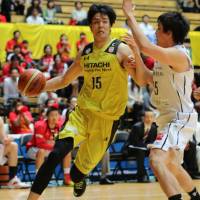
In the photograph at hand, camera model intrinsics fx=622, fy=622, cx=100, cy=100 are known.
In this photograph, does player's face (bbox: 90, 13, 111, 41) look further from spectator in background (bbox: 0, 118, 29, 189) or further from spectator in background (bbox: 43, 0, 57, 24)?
spectator in background (bbox: 43, 0, 57, 24)

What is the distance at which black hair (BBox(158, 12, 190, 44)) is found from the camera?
5.98 metres

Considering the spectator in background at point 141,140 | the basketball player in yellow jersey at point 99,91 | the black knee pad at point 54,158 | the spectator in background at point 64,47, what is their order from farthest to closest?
the spectator in background at point 64,47, the spectator in background at point 141,140, the basketball player in yellow jersey at point 99,91, the black knee pad at point 54,158

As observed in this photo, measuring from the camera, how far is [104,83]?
668 centimetres

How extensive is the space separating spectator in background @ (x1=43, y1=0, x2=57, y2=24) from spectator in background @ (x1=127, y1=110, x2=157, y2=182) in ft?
24.4

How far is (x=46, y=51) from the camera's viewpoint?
1655 centimetres

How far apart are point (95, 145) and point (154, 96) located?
0.98m

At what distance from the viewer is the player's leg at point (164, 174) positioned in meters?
5.68

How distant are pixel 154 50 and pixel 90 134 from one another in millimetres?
1524

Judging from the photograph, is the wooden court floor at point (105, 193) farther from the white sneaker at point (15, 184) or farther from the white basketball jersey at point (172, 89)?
the white basketball jersey at point (172, 89)

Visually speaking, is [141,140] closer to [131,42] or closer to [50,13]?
[131,42]

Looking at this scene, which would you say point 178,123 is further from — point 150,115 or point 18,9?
point 18,9

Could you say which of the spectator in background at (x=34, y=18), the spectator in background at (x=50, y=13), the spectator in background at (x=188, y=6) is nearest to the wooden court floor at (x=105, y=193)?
the spectator in background at (x=34, y=18)

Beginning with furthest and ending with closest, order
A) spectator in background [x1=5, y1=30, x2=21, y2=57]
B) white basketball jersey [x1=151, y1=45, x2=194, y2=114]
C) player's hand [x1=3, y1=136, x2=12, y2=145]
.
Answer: spectator in background [x1=5, y1=30, x2=21, y2=57]
player's hand [x1=3, y1=136, x2=12, y2=145]
white basketball jersey [x1=151, y1=45, x2=194, y2=114]

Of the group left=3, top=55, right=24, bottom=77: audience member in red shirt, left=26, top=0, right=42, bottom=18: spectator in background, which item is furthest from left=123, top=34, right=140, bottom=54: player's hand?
left=26, top=0, right=42, bottom=18: spectator in background
